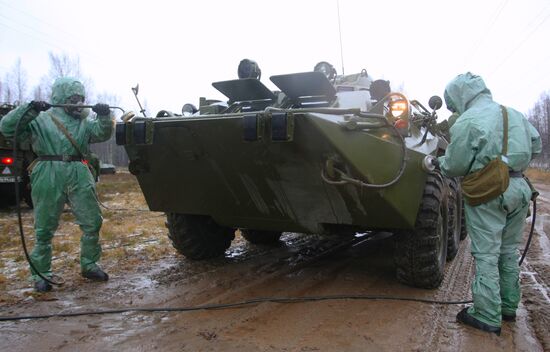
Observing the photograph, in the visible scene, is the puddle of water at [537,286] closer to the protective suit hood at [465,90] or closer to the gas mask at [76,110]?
the protective suit hood at [465,90]

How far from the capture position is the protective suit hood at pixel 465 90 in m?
3.13

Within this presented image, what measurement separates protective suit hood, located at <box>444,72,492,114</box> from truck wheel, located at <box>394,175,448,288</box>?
772mm

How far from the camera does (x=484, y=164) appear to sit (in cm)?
294

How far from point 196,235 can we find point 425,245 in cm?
226

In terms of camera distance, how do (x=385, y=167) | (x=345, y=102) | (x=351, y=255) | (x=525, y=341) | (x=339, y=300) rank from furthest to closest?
1. (x=351, y=255)
2. (x=345, y=102)
3. (x=339, y=300)
4. (x=385, y=167)
5. (x=525, y=341)

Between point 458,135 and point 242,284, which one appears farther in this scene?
point 242,284

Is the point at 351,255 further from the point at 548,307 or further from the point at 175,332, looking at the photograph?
the point at 175,332

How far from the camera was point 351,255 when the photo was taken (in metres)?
5.30

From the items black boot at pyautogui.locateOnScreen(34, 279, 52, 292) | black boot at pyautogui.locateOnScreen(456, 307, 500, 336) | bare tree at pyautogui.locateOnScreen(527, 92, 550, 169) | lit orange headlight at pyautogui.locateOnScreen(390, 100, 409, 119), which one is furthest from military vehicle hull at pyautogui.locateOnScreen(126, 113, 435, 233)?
bare tree at pyautogui.locateOnScreen(527, 92, 550, 169)

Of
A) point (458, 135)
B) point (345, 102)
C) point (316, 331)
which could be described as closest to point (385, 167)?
point (458, 135)

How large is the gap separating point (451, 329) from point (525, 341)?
0.42 meters

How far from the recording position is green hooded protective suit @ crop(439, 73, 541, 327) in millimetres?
2938

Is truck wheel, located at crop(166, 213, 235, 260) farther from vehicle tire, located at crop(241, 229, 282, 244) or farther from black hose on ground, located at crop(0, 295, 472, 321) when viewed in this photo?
black hose on ground, located at crop(0, 295, 472, 321)

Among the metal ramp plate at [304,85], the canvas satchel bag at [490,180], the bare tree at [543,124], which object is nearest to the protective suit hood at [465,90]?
the canvas satchel bag at [490,180]
